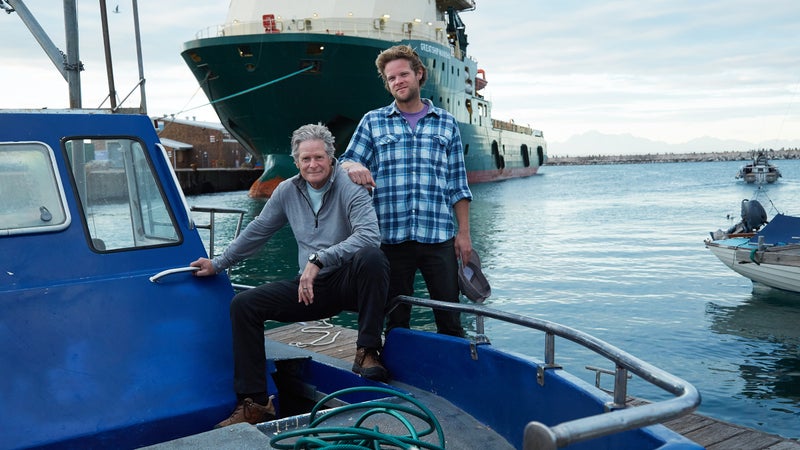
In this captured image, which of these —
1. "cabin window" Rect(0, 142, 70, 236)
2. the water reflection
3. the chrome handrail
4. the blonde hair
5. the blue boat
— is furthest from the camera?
the water reflection

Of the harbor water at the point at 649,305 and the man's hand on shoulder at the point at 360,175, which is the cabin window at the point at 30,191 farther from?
the harbor water at the point at 649,305

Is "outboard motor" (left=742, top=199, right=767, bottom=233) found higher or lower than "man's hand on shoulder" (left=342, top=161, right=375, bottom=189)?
lower

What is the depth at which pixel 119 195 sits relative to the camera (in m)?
4.12

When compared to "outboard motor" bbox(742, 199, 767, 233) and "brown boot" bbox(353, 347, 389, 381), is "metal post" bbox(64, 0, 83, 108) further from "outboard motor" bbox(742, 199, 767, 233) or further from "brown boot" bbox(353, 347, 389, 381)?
"outboard motor" bbox(742, 199, 767, 233)

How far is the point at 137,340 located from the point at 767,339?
1138cm

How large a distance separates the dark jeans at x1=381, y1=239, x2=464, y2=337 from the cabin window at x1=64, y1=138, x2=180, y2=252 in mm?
1347

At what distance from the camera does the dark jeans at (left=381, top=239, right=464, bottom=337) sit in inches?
179

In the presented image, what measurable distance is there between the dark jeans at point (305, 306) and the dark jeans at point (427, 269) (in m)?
0.46

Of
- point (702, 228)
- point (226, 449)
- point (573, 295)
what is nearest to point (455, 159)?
point (226, 449)

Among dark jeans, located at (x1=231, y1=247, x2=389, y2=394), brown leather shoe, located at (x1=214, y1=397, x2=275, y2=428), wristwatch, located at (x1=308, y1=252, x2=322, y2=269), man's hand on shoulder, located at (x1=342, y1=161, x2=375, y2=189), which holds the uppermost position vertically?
man's hand on shoulder, located at (x1=342, y1=161, x2=375, y2=189)

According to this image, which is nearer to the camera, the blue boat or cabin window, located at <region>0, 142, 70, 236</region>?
the blue boat

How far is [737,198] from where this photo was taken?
164ft

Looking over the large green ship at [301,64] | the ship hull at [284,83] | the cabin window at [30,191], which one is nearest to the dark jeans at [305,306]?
the cabin window at [30,191]

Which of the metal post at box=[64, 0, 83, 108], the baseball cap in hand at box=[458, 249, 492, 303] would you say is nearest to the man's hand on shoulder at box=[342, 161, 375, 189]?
the baseball cap in hand at box=[458, 249, 492, 303]
